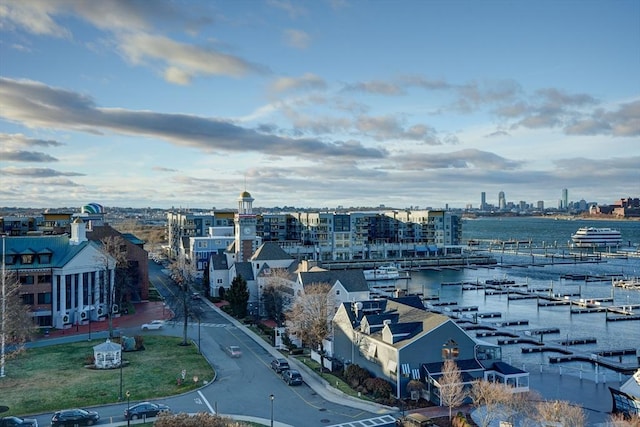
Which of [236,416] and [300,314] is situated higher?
[300,314]

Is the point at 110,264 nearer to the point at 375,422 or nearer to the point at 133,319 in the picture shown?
the point at 133,319

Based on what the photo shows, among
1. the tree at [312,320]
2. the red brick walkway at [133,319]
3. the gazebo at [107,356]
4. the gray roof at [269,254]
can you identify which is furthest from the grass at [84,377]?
the gray roof at [269,254]

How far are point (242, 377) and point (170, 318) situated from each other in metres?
28.7

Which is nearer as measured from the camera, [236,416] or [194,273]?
[236,416]

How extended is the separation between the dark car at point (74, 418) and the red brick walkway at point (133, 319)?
28845 mm

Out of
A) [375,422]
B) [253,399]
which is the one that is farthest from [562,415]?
[253,399]

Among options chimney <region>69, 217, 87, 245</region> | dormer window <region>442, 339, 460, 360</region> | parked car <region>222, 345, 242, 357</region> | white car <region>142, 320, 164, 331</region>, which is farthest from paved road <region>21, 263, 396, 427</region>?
chimney <region>69, 217, 87, 245</region>

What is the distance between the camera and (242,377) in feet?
145

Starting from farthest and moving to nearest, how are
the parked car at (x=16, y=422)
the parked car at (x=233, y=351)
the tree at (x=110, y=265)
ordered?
the tree at (x=110, y=265), the parked car at (x=233, y=351), the parked car at (x=16, y=422)

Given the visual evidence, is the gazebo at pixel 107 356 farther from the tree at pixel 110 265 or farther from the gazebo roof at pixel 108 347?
the tree at pixel 110 265

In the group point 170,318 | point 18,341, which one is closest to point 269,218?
point 170,318

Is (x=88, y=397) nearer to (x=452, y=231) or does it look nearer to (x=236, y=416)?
(x=236, y=416)

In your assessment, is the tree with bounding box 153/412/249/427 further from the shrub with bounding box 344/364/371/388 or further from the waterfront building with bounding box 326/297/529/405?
the shrub with bounding box 344/364/371/388

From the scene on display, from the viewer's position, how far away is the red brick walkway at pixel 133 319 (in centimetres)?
6294
